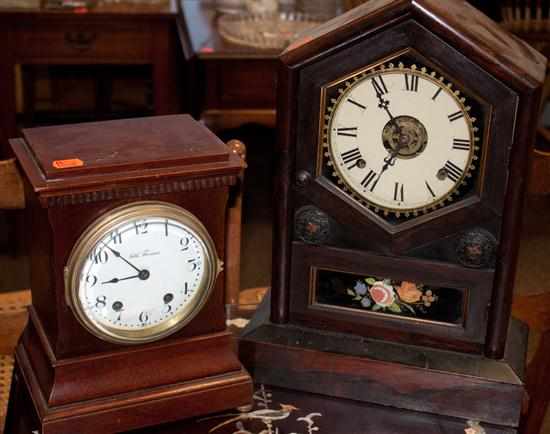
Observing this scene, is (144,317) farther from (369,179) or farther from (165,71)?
(165,71)

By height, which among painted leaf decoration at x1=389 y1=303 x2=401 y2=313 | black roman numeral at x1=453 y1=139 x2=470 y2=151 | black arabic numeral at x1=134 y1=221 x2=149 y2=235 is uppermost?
black roman numeral at x1=453 y1=139 x2=470 y2=151

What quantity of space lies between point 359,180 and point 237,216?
376 millimetres

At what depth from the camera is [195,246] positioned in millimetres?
1167

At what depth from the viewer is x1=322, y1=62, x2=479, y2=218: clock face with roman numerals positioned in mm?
1191

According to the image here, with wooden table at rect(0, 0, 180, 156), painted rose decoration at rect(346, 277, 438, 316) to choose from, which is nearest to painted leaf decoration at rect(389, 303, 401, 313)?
painted rose decoration at rect(346, 277, 438, 316)

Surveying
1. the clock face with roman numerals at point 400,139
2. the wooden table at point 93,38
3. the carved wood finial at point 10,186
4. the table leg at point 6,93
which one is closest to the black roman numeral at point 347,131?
the clock face with roman numerals at point 400,139

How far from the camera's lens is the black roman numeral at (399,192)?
1.24 metres

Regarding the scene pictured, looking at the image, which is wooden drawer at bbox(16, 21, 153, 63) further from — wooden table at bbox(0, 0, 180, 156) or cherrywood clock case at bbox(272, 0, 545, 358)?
cherrywood clock case at bbox(272, 0, 545, 358)

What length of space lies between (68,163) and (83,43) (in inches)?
95.7

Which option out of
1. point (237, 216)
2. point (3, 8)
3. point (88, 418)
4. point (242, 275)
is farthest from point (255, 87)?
point (88, 418)

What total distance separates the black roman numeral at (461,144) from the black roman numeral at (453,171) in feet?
0.07

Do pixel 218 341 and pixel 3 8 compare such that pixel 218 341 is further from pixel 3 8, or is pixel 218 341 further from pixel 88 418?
pixel 3 8

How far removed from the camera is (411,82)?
3.90 feet

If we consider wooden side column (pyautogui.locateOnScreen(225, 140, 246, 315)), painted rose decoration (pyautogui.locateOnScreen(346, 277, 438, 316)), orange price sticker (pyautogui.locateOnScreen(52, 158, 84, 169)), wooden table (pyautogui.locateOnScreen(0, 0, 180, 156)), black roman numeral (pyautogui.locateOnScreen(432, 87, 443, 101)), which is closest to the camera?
orange price sticker (pyautogui.locateOnScreen(52, 158, 84, 169))
